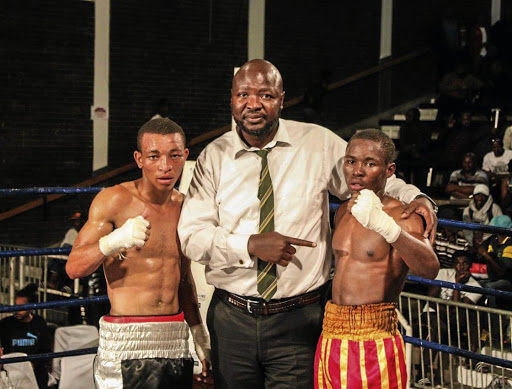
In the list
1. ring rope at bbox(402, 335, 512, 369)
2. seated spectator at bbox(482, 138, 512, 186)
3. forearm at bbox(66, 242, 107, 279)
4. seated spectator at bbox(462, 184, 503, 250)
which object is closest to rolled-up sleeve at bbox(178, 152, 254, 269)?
forearm at bbox(66, 242, 107, 279)

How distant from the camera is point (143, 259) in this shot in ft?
10.6

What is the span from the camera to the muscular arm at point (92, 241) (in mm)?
3061

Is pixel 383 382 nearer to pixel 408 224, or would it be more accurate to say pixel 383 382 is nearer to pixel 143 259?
pixel 408 224

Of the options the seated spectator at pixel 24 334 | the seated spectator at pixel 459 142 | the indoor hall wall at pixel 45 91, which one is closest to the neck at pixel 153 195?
the seated spectator at pixel 24 334

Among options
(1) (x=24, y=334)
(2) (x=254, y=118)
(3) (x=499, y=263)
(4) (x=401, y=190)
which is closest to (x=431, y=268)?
(4) (x=401, y=190)

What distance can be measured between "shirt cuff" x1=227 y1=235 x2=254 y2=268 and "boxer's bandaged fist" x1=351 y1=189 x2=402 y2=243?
421 millimetres

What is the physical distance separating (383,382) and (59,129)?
313 inches

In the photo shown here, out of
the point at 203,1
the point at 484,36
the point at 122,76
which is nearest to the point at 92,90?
the point at 122,76

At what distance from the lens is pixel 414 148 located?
34.9 feet

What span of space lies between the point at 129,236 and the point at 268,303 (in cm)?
58

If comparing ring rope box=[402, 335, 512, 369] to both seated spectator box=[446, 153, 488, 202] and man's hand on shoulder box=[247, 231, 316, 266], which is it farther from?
seated spectator box=[446, 153, 488, 202]

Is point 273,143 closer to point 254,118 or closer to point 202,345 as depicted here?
point 254,118

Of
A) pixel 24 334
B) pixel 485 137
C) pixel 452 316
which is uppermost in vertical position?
pixel 485 137

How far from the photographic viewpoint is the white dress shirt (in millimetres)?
2980
